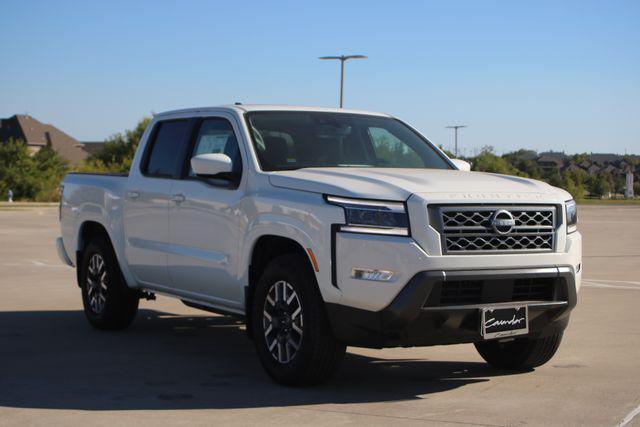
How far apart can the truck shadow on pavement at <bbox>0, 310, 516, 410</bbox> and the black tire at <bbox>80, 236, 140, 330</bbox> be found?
14 centimetres

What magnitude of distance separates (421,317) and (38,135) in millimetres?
112240

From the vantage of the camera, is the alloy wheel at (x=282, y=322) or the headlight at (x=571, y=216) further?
the headlight at (x=571, y=216)

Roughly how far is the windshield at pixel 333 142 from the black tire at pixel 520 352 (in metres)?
1.48

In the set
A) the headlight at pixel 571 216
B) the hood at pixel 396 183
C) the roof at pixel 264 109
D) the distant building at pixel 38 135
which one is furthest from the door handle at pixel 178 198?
the distant building at pixel 38 135

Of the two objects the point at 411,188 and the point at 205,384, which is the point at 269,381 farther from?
the point at 411,188

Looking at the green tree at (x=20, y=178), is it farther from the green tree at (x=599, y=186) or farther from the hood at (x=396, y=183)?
the green tree at (x=599, y=186)

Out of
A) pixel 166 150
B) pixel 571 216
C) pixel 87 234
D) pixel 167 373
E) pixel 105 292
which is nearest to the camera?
pixel 571 216

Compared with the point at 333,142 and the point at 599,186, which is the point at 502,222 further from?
the point at 599,186

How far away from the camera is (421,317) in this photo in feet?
20.0

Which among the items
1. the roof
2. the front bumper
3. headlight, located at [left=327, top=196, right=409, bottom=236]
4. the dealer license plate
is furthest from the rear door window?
the dealer license plate

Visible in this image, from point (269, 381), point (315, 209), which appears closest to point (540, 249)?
point (315, 209)

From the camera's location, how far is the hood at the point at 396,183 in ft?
20.6

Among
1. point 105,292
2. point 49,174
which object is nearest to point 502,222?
point 105,292

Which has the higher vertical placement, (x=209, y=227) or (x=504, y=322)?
(x=209, y=227)
